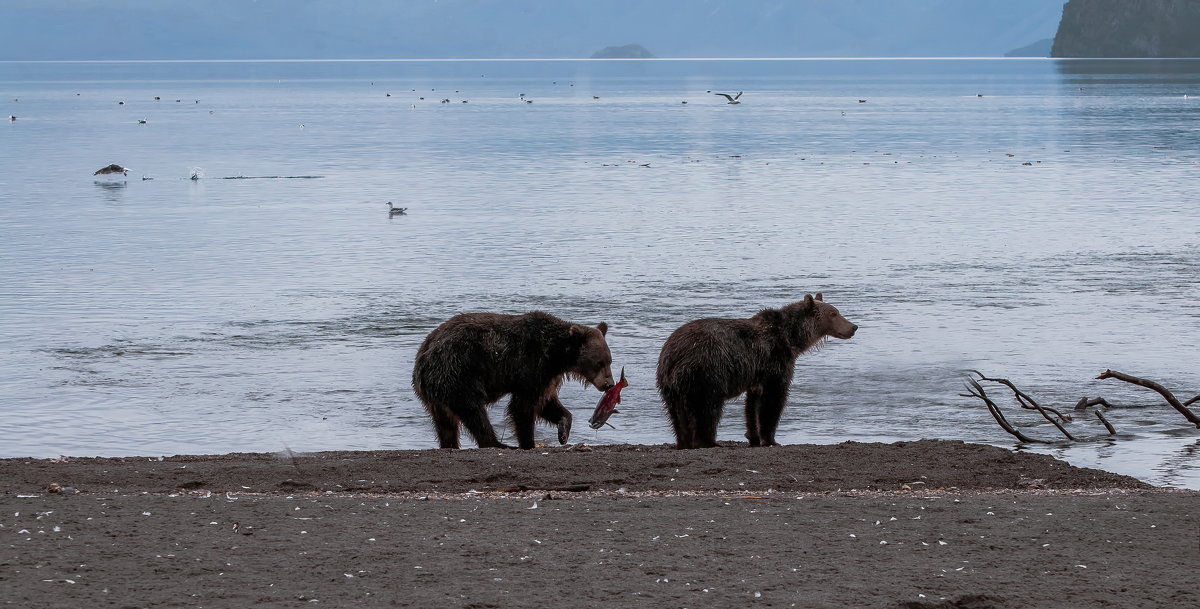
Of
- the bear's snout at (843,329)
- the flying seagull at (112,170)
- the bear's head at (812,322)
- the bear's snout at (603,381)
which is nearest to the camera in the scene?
the bear's snout at (603,381)

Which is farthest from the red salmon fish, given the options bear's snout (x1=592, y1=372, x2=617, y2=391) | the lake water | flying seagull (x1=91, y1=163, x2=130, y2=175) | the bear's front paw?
flying seagull (x1=91, y1=163, x2=130, y2=175)

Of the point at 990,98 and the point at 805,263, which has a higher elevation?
the point at 990,98

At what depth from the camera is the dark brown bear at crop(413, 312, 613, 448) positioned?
11250 mm

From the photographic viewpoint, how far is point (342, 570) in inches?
279

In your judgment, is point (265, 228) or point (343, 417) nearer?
point (343, 417)

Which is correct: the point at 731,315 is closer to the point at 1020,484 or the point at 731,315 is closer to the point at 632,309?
the point at 632,309

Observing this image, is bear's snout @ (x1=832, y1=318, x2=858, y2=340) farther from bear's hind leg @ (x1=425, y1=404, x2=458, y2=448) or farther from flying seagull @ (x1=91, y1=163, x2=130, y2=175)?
flying seagull @ (x1=91, y1=163, x2=130, y2=175)

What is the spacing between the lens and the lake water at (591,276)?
14250 mm

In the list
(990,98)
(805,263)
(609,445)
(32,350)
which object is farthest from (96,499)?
(990,98)

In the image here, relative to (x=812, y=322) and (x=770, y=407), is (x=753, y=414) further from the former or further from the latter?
(x=812, y=322)

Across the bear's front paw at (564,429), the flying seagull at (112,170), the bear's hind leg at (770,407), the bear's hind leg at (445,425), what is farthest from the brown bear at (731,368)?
the flying seagull at (112,170)

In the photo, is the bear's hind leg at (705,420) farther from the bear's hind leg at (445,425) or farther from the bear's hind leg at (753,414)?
the bear's hind leg at (445,425)

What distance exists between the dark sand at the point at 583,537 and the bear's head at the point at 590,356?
58.2 inches

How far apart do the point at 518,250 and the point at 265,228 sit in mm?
7056
